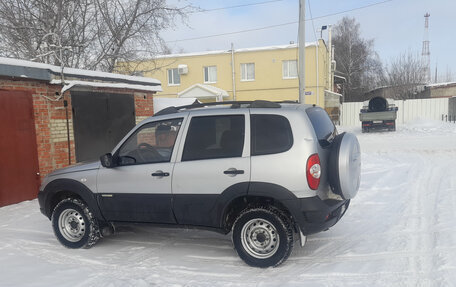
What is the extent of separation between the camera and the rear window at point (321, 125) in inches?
155

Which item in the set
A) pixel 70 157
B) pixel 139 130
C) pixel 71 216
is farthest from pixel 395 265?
pixel 70 157

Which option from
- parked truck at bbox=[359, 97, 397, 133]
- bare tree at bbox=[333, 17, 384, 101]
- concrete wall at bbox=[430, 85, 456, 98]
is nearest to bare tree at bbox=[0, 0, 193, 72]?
parked truck at bbox=[359, 97, 397, 133]

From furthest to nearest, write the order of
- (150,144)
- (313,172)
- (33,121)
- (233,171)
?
(33,121), (150,144), (233,171), (313,172)

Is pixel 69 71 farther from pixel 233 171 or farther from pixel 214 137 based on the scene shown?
pixel 233 171

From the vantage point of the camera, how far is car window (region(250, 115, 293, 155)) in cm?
381

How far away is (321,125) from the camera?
418 cm

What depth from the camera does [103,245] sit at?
4.90m

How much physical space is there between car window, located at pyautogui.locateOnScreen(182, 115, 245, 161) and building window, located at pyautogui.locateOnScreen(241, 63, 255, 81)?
25.3 metres

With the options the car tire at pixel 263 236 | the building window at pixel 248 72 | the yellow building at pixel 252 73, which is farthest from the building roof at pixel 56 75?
the building window at pixel 248 72

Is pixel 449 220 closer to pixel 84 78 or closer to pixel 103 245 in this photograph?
pixel 103 245

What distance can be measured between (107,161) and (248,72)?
25.5 metres

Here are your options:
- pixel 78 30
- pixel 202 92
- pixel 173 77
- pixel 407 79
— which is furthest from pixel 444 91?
pixel 78 30

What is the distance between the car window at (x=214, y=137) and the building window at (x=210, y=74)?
25861 mm

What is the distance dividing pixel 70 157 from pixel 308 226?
19.8 ft
